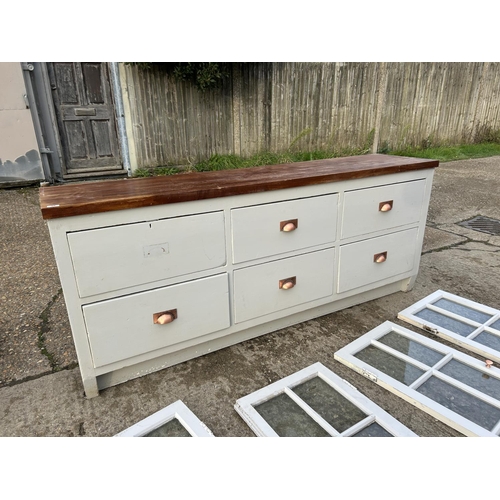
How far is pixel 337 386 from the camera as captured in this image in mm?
1789

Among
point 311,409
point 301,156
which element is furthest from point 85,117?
point 311,409

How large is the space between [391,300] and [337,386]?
3.37 ft

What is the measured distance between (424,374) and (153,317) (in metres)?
1.32

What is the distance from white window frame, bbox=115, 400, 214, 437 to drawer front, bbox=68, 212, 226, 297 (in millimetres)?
555

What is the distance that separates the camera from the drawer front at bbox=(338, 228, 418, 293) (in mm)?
2316

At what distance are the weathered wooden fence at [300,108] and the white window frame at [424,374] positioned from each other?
4.41 metres

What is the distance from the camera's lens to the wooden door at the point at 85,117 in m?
5.04

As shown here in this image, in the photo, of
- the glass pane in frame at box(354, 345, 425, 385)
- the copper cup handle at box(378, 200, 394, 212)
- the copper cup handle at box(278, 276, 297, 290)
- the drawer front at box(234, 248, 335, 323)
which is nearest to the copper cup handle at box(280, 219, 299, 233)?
the drawer front at box(234, 248, 335, 323)

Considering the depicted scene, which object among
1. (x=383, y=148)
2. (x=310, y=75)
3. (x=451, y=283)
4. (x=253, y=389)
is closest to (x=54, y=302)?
(x=253, y=389)

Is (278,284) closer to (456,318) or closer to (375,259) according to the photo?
(375,259)

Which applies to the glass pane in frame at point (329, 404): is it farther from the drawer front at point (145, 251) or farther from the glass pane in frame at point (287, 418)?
the drawer front at point (145, 251)

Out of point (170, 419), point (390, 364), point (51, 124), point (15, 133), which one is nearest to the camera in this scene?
point (170, 419)

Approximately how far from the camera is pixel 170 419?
1615 mm

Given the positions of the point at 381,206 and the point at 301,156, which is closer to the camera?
the point at 381,206
